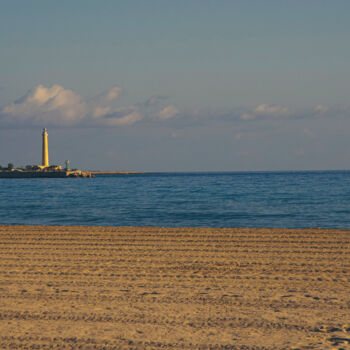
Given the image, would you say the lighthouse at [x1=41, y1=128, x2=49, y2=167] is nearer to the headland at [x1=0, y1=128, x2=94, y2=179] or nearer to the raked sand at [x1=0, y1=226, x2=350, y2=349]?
the headland at [x1=0, y1=128, x2=94, y2=179]

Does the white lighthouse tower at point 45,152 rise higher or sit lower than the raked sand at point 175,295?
higher

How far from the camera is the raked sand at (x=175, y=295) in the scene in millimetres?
5039

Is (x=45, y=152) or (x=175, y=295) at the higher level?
(x=45, y=152)

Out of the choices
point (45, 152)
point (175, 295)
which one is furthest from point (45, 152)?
point (175, 295)

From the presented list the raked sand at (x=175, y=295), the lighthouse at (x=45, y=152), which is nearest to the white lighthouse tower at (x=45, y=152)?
the lighthouse at (x=45, y=152)

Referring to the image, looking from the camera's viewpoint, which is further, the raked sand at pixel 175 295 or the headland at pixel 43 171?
the headland at pixel 43 171

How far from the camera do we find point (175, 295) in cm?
681

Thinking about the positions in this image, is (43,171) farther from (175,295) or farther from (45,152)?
(175,295)

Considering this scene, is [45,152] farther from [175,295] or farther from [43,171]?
[175,295]

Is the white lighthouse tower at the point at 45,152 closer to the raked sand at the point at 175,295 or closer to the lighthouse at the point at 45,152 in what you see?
the lighthouse at the point at 45,152

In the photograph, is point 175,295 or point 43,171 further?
point 43,171

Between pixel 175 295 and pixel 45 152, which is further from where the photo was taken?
pixel 45 152

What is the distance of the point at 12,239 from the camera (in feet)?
43.9

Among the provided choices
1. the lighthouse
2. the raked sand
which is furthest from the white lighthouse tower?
the raked sand
